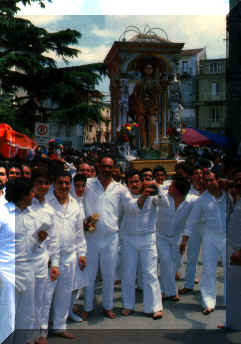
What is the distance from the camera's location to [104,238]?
5855 millimetres

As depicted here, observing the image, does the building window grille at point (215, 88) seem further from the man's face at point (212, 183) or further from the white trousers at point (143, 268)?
the white trousers at point (143, 268)

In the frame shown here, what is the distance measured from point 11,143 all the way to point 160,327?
22.1 feet

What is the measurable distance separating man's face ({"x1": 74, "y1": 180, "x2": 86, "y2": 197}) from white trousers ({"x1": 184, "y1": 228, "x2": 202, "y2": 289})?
6.26 ft

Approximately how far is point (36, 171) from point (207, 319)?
8.23 feet

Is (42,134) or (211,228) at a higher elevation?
(42,134)

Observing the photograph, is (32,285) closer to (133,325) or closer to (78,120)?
(133,325)

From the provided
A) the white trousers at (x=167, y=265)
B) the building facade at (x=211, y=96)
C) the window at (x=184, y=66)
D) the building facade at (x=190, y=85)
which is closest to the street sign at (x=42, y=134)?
the white trousers at (x=167, y=265)

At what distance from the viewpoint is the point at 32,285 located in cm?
454

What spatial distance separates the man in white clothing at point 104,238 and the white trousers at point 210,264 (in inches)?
41.9

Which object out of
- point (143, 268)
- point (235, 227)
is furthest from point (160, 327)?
point (235, 227)

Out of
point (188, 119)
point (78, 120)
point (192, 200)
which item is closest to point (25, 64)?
point (78, 120)

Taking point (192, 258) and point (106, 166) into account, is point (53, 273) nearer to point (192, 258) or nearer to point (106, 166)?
point (106, 166)

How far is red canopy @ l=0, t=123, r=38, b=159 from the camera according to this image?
11039 millimetres

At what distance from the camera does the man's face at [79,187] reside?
5922 millimetres
